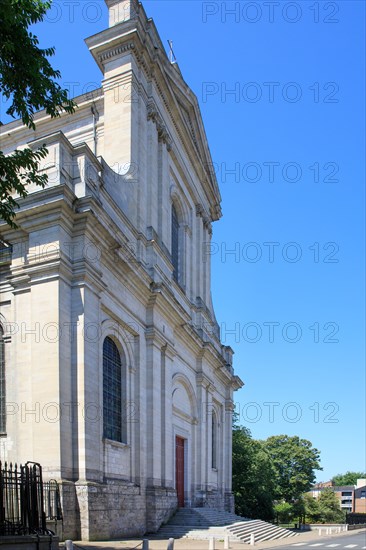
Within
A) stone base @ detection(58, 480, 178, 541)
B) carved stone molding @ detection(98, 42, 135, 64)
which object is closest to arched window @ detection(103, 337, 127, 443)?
stone base @ detection(58, 480, 178, 541)

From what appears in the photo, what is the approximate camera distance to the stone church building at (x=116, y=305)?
1555cm

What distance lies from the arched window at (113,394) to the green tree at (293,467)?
40247 mm

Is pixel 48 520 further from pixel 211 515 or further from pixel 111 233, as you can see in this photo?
pixel 211 515

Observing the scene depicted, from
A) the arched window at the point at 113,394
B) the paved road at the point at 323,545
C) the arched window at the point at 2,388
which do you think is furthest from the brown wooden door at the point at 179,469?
the arched window at the point at 2,388

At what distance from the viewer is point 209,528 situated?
22188 mm

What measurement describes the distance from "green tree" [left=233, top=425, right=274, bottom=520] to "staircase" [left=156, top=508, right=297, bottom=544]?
16417 millimetres

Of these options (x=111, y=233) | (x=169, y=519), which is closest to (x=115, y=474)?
(x=169, y=519)

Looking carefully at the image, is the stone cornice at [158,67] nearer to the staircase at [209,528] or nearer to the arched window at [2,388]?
the arched window at [2,388]

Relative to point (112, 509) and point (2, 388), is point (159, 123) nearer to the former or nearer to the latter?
point (2, 388)

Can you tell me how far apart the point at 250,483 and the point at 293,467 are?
16222 mm

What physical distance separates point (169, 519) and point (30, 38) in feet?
63.5

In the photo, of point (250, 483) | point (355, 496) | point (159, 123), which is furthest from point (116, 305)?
point (355, 496)

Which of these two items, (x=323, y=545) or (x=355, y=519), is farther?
(x=355, y=519)

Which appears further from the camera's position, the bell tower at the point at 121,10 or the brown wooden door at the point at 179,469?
the brown wooden door at the point at 179,469
